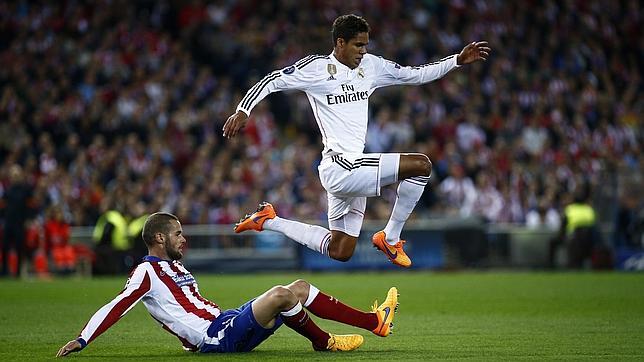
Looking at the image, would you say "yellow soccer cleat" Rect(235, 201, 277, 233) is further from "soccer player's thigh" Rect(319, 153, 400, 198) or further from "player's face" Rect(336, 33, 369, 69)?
"player's face" Rect(336, 33, 369, 69)

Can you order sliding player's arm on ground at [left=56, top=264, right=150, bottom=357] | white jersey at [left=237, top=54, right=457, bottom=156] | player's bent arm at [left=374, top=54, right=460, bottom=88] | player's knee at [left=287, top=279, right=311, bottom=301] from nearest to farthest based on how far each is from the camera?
sliding player's arm on ground at [left=56, top=264, right=150, bottom=357] < player's knee at [left=287, top=279, right=311, bottom=301] < white jersey at [left=237, top=54, right=457, bottom=156] < player's bent arm at [left=374, top=54, right=460, bottom=88]

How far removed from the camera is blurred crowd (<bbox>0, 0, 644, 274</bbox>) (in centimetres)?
2389

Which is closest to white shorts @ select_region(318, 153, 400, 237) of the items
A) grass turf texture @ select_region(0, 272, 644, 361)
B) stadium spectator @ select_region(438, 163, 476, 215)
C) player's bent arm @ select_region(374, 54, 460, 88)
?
player's bent arm @ select_region(374, 54, 460, 88)

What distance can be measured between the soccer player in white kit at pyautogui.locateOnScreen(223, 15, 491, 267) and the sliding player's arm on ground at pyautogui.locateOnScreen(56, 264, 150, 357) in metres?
2.03

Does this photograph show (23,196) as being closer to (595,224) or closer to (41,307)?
(41,307)

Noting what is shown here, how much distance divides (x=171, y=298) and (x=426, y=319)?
478cm

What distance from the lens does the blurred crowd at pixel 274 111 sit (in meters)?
23.9

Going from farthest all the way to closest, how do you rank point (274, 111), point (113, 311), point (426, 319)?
point (274, 111) < point (426, 319) < point (113, 311)

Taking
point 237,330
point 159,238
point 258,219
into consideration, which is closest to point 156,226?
point 159,238

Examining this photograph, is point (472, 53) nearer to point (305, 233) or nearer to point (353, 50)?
point (353, 50)

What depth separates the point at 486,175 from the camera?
1006 inches

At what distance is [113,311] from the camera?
8.34 metres

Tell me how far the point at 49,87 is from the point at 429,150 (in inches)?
338

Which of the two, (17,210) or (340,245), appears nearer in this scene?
(340,245)
